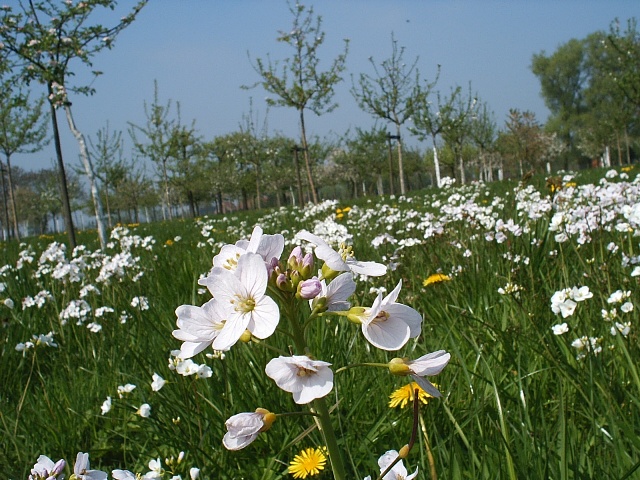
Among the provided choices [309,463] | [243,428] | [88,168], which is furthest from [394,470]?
[88,168]

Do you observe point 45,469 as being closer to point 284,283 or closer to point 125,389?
point 284,283

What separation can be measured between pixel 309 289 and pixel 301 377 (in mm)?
146

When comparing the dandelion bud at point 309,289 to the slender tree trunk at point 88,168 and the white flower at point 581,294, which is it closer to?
the white flower at point 581,294

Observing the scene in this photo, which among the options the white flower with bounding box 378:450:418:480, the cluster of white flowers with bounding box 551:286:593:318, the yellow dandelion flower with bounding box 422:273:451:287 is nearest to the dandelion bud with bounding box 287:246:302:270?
the white flower with bounding box 378:450:418:480

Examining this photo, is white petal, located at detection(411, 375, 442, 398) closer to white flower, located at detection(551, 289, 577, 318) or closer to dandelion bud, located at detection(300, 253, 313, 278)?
dandelion bud, located at detection(300, 253, 313, 278)

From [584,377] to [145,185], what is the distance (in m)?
49.6

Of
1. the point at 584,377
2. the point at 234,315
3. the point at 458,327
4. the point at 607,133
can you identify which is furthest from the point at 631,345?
the point at 607,133

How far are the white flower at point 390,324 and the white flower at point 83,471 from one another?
0.68 m

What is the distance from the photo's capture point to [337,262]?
0.89 m

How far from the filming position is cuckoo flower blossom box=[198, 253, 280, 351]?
814mm

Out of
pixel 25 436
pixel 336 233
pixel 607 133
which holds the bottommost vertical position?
pixel 25 436

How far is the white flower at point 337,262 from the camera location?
2.92ft

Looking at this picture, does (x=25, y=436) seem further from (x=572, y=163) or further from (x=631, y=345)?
(x=572, y=163)

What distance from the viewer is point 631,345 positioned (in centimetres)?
202
